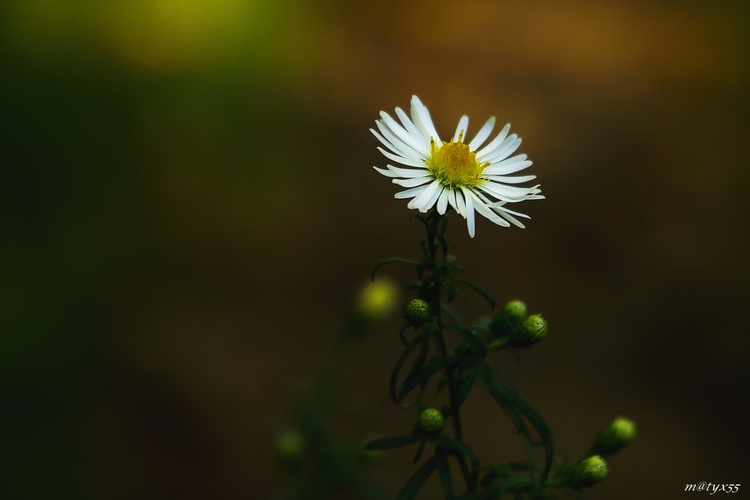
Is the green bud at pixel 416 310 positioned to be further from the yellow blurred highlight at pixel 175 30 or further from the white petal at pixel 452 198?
the yellow blurred highlight at pixel 175 30

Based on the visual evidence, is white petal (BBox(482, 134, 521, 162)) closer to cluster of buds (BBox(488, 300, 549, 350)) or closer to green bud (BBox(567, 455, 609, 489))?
cluster of buds (BBox(488, 300, 549, 350))

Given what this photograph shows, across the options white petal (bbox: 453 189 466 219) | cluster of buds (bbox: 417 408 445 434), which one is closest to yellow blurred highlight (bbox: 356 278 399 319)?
white petal (bbox: 453 189 466 219)

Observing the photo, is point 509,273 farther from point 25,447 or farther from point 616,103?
point 25,447

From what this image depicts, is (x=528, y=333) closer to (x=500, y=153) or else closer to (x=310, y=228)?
(x=500, y=153)

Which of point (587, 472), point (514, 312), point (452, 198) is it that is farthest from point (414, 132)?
point (587, 472)

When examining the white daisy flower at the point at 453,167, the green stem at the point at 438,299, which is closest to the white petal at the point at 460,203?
the white daisy flower at the point at 453,167
